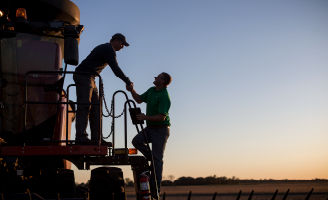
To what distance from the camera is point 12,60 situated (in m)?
7.15

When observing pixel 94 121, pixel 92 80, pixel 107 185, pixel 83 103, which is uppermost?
pixel 92 80

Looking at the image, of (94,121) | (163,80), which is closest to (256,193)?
(163,80)

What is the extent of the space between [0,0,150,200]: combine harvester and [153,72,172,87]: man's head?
0.99 metres

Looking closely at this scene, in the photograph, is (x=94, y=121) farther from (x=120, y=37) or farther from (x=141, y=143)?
(x=120, y=37)

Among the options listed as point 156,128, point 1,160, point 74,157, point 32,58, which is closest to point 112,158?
point 74,157

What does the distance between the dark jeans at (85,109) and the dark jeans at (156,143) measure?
884mm

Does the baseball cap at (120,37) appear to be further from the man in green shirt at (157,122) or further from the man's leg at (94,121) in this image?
the man's leg at (94,121)

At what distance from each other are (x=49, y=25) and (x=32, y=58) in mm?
983

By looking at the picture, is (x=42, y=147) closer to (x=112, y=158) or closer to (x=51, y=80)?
(x=112, y=158)

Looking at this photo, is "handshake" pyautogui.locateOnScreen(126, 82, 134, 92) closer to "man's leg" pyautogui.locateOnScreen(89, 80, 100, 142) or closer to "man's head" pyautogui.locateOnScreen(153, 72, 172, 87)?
"man's head" pyautogui.locateOnScreen(153, 72, 172, 87)

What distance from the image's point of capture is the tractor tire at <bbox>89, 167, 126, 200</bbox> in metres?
5.98

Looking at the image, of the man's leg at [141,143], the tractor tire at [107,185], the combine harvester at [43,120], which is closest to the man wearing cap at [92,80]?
the combine harvester at [43,120]

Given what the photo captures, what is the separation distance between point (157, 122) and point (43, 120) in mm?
1973

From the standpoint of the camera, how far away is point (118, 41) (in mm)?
7547
